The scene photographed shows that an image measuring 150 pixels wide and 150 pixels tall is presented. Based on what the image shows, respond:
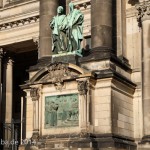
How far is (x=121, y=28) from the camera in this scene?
83.4ft

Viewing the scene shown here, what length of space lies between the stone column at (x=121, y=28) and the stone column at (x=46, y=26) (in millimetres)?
3263

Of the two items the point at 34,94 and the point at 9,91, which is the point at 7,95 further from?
the point at 34,94

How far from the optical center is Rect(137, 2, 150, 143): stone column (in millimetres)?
23467

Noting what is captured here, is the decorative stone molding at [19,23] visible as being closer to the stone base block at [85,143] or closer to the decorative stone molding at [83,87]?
the decorative stone molding at [83,87]

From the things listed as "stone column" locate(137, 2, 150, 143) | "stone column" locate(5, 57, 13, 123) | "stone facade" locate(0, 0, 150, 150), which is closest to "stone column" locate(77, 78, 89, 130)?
"stone facade" locate(0, 0, 150, 150)

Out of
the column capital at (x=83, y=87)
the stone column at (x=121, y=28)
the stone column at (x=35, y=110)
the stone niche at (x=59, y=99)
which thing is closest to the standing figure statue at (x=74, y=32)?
the stone niche at (x=59, y=99)

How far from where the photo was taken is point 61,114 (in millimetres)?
21625

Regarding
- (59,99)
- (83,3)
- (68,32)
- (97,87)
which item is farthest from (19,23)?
(97,87)

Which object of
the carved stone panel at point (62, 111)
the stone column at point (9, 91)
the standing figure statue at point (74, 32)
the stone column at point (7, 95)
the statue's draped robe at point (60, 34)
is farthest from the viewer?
the stone column at point (9, 91)

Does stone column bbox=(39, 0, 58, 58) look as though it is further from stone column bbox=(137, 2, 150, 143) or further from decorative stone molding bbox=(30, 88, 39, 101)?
stone column bbox=(137, 2, 150, 143)

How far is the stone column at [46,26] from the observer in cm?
2492

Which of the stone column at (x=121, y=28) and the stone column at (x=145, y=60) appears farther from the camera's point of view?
the stone column at (x=121, y=28)

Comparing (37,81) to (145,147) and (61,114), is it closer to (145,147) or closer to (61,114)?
(61,114)

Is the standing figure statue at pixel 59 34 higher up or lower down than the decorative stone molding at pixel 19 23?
lower down
